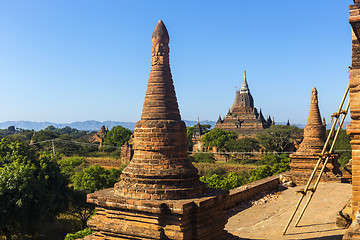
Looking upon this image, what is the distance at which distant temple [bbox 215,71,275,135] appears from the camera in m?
83.1

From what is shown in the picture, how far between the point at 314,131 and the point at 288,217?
6.91 meters

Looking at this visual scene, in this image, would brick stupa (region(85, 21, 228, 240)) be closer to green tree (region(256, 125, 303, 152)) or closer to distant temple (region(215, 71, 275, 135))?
green tree (region(256, 125, 303, 152))

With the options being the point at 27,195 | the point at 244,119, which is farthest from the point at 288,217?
the point at 244,119

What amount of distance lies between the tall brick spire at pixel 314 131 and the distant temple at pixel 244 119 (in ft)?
208

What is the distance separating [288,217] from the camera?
10.7m

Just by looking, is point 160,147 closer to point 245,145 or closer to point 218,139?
point 245,145

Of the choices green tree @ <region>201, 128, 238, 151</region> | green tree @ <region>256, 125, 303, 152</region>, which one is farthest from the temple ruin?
green tree @ <region>201, 128, 238, 151</region>

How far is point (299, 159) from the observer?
1627 centimetres

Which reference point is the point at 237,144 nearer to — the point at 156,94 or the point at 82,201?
the point at 82,201

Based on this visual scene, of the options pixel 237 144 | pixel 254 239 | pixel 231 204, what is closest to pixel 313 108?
pixel 231 204

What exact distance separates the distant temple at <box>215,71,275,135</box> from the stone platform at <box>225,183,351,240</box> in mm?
A: 67217

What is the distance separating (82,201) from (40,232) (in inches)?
117

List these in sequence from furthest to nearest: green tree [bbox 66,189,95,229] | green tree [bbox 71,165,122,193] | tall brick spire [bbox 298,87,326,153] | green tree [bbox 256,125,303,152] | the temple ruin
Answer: green tree [bbox 256,125,303,152]
green tree [bbox 71,165,122,193]
green tree [bbox 66,189,95,229]
tall brick spire [bbox 298,87,326,153]
the temple ruin

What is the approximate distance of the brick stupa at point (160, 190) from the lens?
21.1ft
